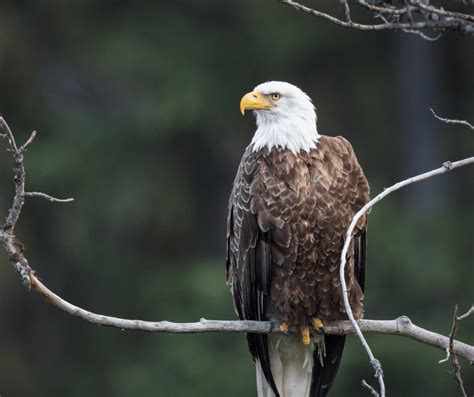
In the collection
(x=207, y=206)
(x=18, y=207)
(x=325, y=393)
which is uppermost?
(x=207, y=206)

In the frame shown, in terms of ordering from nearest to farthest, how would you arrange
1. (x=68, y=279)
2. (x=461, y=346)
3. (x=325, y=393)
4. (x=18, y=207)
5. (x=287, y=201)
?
(x=18, y=207) < (x=461, y=346) < (x=287, y=201) < (x=325, y=393) < (x=68, y=279)

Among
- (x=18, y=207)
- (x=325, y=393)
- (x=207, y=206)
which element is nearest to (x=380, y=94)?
(x=207, y=206)

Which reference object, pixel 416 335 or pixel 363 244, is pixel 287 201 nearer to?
pixel 363 244

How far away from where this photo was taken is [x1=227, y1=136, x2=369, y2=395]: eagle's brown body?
632 cm

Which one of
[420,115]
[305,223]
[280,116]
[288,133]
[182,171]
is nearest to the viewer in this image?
[305,223]

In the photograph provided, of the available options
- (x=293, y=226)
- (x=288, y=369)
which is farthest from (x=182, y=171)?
(x=293, y=226)

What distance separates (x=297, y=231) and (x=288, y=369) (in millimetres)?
930

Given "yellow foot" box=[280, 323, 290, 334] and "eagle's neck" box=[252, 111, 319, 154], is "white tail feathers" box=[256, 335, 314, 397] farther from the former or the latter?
"eagle's neck" box=[252, 111, 319, 154]

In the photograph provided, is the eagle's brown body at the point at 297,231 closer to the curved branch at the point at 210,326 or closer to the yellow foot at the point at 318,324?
the yellow foot at the point at 318,324

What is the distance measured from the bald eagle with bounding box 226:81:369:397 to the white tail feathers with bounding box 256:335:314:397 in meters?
0.06

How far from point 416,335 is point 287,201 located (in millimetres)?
976

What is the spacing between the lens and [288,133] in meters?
6.58

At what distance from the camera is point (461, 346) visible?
573cm

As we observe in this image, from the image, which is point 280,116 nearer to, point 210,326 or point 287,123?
point 287,123
